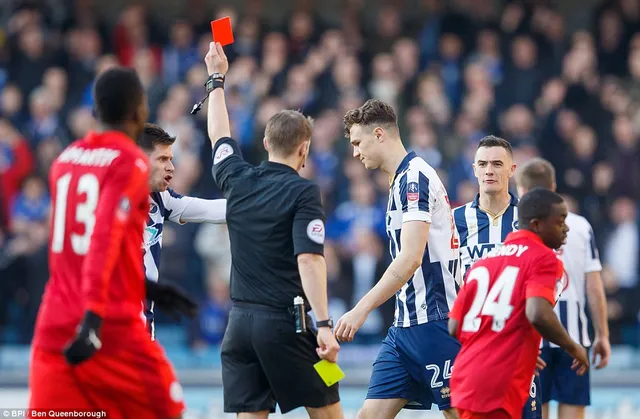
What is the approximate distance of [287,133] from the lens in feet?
20.0

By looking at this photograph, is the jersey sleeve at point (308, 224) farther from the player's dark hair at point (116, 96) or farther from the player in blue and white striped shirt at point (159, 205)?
the player's dark hair at point (116, 96)

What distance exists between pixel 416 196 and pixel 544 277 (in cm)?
128

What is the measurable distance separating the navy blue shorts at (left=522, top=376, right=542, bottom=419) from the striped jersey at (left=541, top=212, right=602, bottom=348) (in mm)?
1435

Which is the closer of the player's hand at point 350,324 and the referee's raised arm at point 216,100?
the player's hand at point 350,324

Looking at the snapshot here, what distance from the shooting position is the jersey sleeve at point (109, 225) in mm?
4625

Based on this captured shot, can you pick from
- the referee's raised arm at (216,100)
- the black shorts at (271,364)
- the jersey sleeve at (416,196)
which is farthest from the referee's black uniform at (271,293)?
the jersey sleeve at (416,196)

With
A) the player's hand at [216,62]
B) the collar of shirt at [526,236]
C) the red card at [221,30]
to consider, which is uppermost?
the red card at [221,30]

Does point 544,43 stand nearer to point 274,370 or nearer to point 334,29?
point 334,29

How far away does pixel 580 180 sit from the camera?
44.3 ft

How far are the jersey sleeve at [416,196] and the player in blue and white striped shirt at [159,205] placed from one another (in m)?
1.19

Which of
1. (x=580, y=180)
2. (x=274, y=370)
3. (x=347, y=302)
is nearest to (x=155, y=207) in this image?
(x=274, y=370)

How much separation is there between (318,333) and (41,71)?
1053 cm

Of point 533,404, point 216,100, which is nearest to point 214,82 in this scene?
point 216,100

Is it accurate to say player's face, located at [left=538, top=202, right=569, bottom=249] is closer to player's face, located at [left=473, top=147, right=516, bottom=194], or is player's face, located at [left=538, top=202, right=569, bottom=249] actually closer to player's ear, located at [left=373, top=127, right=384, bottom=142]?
player's ear, located at [left=373, top=127, right=384, bottom=142]
